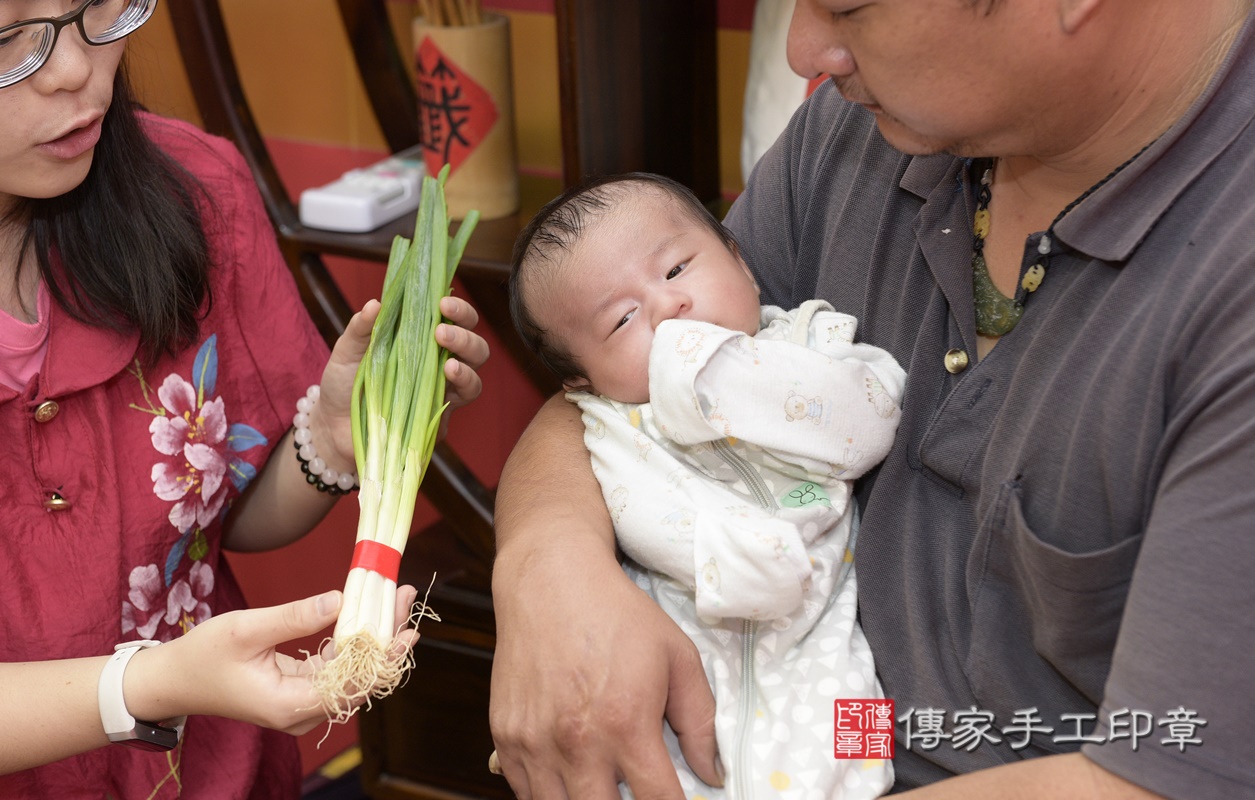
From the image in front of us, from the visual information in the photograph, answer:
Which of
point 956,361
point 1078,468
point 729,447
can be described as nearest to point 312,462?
point 729,447

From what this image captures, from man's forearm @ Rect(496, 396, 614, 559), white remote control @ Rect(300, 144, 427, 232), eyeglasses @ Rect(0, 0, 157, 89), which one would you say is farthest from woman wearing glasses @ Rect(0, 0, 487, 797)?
white remote control @ Rect(300, 144, 427, 232)

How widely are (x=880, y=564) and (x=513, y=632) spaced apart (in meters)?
0.39

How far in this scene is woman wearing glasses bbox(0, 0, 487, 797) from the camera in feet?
3.97

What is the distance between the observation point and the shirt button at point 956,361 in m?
1.19

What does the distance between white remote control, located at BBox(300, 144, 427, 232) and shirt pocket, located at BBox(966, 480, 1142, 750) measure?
1329mm

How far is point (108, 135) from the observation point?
1.41 metres

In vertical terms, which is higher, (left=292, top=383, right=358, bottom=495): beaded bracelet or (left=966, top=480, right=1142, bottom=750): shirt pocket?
(left=966, top=480, right=1142, bottom=750): shirt pocket

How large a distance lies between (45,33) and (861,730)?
1055 millimetres

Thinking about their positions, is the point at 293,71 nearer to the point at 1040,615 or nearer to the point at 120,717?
the point at 120,717

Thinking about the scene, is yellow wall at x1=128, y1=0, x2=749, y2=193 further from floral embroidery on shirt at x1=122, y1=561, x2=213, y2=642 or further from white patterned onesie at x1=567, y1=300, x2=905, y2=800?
white patterned onesie at x1=567, y1=300, x2=905, y2=800

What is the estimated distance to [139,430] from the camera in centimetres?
144

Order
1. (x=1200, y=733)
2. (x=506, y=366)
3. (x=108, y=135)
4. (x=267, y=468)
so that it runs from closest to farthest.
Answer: (x=1200, y=733)
(x=108, y=135)
(x=267, y=468)
(x=506, y=366)

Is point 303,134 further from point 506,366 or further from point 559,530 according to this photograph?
point 559,530

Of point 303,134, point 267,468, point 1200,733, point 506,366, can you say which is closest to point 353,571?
point 267,468
